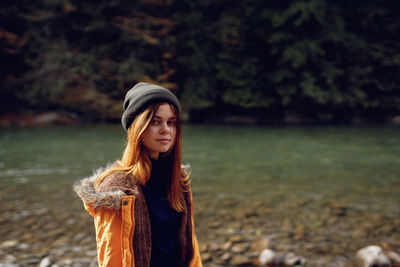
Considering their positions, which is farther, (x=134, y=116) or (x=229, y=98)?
(x=229, y=98)

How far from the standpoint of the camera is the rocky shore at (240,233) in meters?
3.44

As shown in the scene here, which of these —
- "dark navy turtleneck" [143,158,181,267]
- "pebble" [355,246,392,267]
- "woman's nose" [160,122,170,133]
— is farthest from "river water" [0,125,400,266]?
"woman's nose" [160,122,170,133]

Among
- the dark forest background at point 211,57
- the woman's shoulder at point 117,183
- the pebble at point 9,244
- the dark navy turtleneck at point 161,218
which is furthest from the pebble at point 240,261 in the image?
the dark forest background at point 211,57

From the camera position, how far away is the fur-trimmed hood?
1.35 m

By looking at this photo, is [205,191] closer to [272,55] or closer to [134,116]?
[134,116]

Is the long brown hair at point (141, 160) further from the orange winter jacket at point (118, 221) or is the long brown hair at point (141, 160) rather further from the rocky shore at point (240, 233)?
the rocky shore at point (240, 233)

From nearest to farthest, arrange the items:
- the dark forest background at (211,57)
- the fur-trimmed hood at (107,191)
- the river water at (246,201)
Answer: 1. the fur-trimmed hood at (107,191)
2. the river water at (246,201)
3. the dark forest background at (211,57)

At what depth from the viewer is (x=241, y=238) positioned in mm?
3898

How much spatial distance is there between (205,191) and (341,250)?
2.69 meters

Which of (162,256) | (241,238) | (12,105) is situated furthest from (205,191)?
(12,105)

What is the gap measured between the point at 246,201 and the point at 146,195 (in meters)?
3.94

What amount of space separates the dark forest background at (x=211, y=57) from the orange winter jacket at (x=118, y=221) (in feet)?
58.8

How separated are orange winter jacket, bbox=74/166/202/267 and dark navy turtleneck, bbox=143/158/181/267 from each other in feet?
0.38

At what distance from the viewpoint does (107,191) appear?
4.51ft
